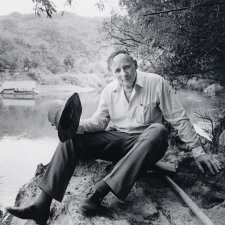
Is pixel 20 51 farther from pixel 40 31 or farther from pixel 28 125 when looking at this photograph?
pixel 28 125

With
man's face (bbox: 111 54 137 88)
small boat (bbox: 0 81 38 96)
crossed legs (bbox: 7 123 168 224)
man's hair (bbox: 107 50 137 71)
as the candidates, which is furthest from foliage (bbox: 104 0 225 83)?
small boat (bbox: 0 81 38 96)

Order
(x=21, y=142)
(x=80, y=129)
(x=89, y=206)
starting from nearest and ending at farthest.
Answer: (x=89, y=206), (x=80, y=129), (x=21, y=142)

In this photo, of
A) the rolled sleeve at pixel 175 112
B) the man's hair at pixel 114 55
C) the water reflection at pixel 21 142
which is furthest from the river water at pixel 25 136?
the rolled sleeve at pixel 175 112

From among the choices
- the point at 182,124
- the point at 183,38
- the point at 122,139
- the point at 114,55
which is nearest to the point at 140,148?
the point at 122,139

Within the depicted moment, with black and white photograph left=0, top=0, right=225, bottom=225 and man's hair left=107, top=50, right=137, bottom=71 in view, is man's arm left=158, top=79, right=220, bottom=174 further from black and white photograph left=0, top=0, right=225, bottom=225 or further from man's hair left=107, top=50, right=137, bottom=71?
man's hair left=107, top=50, right=137, bottom=71

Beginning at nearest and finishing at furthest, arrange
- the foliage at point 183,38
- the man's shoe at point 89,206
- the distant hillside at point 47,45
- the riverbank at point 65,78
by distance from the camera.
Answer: the man's shoe at point 89,206 → the foliage at point 183,38 → the riverbank at point 65,78 → the distant hillside at point 47,45

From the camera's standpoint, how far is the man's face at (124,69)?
2.77 meters

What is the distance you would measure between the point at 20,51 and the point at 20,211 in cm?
3072

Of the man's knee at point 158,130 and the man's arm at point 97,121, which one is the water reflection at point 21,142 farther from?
the man's knee at point 158,130

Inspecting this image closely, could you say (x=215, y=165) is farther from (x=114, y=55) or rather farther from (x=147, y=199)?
(x=114, y=55)

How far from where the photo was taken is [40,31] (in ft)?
133

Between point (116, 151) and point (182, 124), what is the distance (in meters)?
0.57

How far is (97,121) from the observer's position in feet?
9.35

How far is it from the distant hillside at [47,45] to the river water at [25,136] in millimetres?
7071
